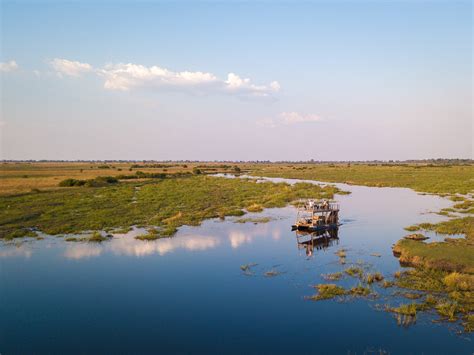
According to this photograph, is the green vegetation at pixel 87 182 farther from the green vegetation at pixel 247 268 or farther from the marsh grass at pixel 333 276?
the marsh grass at pixel 333 276

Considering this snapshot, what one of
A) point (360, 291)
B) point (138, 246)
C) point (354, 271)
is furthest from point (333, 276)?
point (138, 246)

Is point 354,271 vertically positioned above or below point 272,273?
above

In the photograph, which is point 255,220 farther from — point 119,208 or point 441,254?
point 441,254

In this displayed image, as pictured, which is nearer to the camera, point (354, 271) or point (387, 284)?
point (387, 284)

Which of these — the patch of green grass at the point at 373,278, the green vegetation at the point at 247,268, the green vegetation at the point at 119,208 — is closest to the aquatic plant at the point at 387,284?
the patch of green grass at the point at 373,278

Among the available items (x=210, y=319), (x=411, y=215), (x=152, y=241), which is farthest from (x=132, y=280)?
(x=411, y=215)
